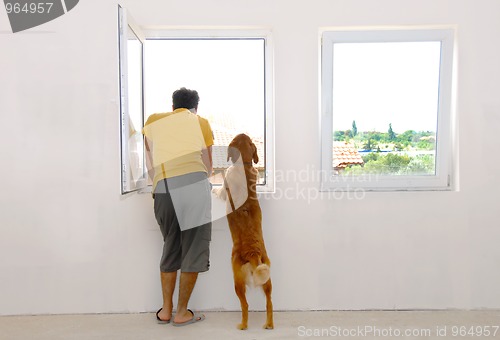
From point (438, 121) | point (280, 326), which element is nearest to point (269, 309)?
point (280, 326)

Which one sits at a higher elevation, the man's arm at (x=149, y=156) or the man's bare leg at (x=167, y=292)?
the man's arm at (x=149, y=156)

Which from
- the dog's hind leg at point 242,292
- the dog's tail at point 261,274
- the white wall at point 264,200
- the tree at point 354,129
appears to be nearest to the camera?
the dog's tail at point 261,274

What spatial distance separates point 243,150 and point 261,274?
0.69 meters

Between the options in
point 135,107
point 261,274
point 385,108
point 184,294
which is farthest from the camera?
point 385,108

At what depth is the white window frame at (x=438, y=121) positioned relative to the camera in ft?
9.68

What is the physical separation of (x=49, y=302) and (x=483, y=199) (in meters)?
2.67

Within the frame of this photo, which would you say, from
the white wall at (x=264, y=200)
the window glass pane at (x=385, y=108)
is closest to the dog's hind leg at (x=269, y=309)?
the white wall at (x=264, y=200)

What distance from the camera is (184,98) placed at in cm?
273

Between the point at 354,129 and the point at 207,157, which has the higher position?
the point at 354,129

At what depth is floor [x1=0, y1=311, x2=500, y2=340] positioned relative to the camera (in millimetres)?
2598

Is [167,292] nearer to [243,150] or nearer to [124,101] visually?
[243,150]

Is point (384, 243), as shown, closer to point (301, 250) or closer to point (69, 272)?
point (301, 250)

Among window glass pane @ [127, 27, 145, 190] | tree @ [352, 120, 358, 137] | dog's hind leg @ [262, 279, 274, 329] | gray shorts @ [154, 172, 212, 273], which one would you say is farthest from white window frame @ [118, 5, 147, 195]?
tree @ [352, 120, 358, 137]

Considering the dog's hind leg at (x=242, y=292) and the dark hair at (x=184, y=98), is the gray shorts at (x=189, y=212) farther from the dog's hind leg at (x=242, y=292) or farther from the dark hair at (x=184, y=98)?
the dark hair at (x=184, y=98)
